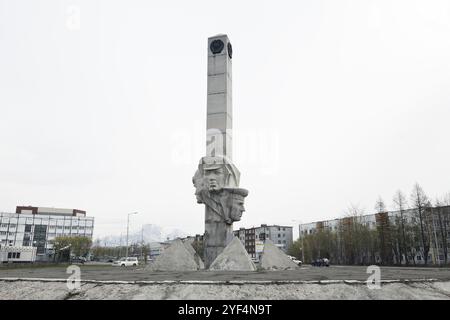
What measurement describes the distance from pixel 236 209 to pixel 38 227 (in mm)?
96489

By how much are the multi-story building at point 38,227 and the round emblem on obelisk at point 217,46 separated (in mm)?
84749

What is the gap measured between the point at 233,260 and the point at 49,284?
24.2 ft

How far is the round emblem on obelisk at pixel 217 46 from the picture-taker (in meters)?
19.2

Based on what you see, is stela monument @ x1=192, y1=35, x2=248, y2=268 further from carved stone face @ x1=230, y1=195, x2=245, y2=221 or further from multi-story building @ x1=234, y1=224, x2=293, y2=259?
multi-story building @ x1=234, y1=224, x2=293, y2=259

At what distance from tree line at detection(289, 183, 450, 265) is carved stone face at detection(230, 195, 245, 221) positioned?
36.0m

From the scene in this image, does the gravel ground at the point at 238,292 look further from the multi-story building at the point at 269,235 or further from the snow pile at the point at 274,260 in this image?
the multi-story building at the point at 269,235

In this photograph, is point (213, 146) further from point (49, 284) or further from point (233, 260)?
point (49, 284)

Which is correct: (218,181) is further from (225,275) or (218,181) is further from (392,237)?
(392,237)

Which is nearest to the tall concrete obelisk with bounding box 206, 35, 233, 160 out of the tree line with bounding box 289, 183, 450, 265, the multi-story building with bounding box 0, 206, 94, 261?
the tree line with bounding box 289, 183, 450, 265

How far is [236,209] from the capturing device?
16.8 meters

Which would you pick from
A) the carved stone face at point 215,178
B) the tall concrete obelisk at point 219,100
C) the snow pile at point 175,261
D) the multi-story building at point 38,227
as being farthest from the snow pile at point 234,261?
the multi-story building at point 38,227

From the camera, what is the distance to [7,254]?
48.9m

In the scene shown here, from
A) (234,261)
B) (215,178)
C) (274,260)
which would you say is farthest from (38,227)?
(234,261)
